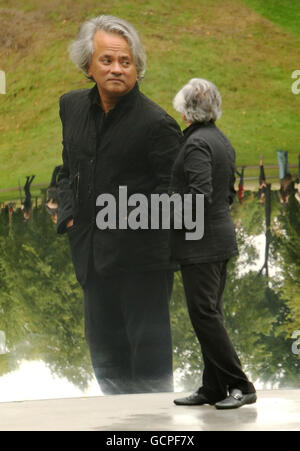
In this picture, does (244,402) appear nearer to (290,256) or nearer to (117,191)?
(117,191)

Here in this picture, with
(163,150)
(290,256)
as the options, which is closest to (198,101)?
(163,150)

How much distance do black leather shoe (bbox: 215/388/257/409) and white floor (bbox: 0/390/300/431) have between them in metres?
0.03

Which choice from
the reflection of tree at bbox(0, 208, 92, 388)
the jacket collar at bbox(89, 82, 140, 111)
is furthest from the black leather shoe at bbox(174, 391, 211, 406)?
the jacket collar at bbox(89, 82, 140, 111)

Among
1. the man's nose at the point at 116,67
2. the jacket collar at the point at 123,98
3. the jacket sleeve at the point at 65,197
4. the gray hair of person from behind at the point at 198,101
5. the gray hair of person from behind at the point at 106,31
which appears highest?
the gray hair of person from behind at the point at 106,31

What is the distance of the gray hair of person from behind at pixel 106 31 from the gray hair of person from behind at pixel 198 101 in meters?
0.99

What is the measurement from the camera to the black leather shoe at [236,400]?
4.00m

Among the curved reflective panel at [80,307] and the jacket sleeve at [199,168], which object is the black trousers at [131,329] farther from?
the jacket sleeve at [199,168]

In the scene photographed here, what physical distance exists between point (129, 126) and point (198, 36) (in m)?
1.54

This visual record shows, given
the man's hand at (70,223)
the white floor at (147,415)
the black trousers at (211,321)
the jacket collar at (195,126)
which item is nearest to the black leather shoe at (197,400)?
the white floor at (147,415)

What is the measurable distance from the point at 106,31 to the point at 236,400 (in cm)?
222

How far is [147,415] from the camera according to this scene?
4109 mm

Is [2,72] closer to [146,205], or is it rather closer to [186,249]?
[146,205]

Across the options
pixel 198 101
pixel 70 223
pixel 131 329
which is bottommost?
pixel 131 329

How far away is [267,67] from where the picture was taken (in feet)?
20.7
